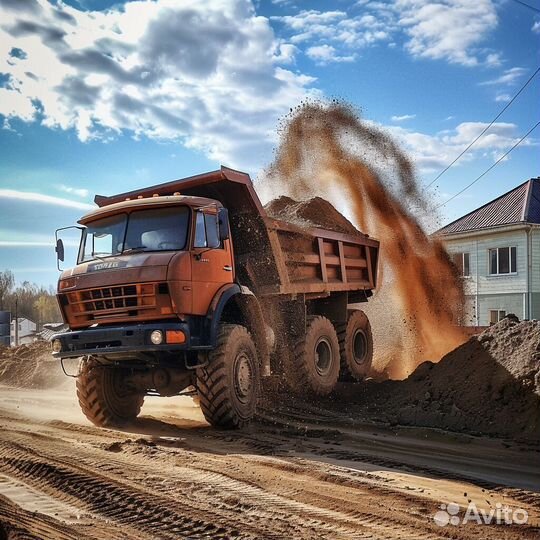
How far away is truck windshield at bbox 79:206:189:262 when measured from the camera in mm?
8086

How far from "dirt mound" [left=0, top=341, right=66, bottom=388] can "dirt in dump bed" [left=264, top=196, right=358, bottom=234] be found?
6.74 m

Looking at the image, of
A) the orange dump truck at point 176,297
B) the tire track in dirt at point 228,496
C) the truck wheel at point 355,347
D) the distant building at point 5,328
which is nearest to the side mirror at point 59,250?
the orange dump truck at point 176,297

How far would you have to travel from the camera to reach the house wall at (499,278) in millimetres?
27672

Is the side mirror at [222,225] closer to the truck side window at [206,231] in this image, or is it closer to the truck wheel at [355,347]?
the truck side window at [206,231]

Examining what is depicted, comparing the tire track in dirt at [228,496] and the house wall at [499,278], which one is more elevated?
the house wall at [499,278]

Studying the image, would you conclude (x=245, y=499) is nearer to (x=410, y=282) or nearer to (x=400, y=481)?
(x=400, y=481)

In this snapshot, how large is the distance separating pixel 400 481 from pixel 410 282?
10.7m

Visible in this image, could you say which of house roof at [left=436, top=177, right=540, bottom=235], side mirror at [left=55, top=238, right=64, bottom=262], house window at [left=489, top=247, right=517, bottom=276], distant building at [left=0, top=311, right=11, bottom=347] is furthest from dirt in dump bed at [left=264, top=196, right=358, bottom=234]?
distant building at [left=0, top=311, right=11, bottom=347]

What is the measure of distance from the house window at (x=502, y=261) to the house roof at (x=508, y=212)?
4.21ft

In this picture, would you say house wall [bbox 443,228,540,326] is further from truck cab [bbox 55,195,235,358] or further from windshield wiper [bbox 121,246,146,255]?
windshield wiper [bbox 121,246,146,255]

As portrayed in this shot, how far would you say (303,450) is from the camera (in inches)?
275

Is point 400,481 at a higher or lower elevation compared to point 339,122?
lower

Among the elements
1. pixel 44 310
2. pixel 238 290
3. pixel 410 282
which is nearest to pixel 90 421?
pixel 238 290

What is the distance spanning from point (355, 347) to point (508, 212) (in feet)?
61.7
